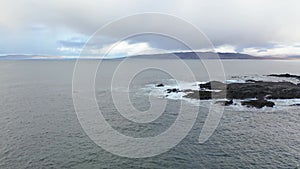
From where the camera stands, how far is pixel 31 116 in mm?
35938

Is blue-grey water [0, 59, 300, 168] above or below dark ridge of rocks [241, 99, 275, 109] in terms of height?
below

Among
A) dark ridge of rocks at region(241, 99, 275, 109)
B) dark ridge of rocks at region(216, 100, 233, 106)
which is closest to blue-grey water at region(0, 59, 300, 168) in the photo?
dark ridge of rocks at region(241, 99, 275, 109)

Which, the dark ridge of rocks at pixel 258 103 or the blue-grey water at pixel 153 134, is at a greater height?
the dark ridge of rocks at pixel 258 103

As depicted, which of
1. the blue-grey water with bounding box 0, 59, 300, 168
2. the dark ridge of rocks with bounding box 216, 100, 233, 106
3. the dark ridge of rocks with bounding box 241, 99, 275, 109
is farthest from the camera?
the dark ridge of rocks with bounding box 216, 100, 233, 106

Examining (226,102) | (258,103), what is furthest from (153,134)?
(258,103)

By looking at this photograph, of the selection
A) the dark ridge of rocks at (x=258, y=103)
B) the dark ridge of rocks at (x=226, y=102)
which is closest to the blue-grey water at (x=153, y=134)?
the dark ridge of rocks at (x=258, y=103)

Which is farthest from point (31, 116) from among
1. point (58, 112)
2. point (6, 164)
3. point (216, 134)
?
point (216, 134)

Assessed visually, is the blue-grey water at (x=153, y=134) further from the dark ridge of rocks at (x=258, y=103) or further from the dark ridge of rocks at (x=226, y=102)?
the dark ridge of rocks at (x=226, y=102)

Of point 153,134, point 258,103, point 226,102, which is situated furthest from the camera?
point 226,102

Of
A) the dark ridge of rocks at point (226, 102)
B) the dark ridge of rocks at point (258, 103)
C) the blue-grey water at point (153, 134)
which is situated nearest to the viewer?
the blue-grey water at point (153, 134)

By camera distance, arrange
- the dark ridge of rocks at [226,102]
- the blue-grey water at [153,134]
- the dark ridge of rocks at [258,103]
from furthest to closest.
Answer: the dark ridge of rocks at [226,102] → the dark ridge of rocks at [258,103] → the blue-grey water at [153,134]

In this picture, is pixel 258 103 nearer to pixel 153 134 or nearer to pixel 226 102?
pixel 226 102

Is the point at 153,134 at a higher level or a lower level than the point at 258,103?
lower

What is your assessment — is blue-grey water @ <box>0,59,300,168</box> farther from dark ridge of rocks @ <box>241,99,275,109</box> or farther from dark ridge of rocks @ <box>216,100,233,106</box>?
dark ridge of rocks @ <box>216,100,233,106</box>
